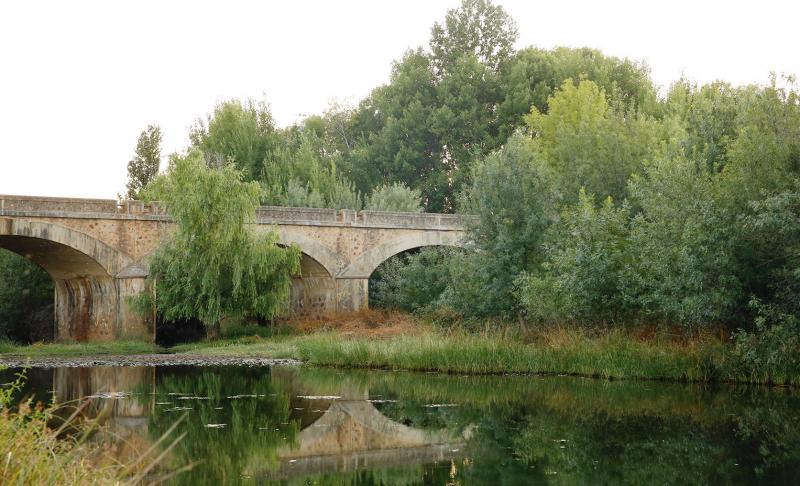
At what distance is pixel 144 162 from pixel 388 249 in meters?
13.0

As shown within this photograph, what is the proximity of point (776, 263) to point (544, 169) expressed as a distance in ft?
21.7

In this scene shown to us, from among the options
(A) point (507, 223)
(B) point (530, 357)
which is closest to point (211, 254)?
(A) point (507, 223)

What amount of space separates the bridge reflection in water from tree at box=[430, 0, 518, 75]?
113 ft

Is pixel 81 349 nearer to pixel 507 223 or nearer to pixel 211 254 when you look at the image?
pixel 211 254

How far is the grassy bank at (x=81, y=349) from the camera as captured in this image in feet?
83.9

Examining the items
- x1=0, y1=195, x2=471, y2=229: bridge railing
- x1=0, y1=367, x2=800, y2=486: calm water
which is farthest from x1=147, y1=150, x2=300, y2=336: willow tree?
x1=0, y1=367, x2=800, y2=486: calm water

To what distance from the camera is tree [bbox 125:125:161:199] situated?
134 feet

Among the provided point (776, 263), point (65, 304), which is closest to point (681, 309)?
point (776, 263)

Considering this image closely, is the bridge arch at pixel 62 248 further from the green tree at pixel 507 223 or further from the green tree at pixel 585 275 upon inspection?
the green tree at pixel 585 275

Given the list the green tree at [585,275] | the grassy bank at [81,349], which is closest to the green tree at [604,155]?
the green tree at [585,275]

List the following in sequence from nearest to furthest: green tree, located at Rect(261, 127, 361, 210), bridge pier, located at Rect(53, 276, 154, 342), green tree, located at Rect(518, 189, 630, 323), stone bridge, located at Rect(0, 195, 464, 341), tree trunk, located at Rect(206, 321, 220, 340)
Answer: green tree, located at Rect(518, 189, 630, 323) < stone bridge, located at Rect(0, 195, 464, 341) < tree trunk, located at Rect(206, 321, 220, 340) < bridge pier, located at Rect(53, 276, 154, 342) < green tree, located at Rect(261, 127, 361, 210)

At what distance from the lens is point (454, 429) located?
495 inches

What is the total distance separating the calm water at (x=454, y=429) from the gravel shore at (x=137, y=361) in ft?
12.3

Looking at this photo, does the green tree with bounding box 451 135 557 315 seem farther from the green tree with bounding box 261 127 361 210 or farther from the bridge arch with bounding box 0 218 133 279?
the green tree with bounding box 261 127 361 210
